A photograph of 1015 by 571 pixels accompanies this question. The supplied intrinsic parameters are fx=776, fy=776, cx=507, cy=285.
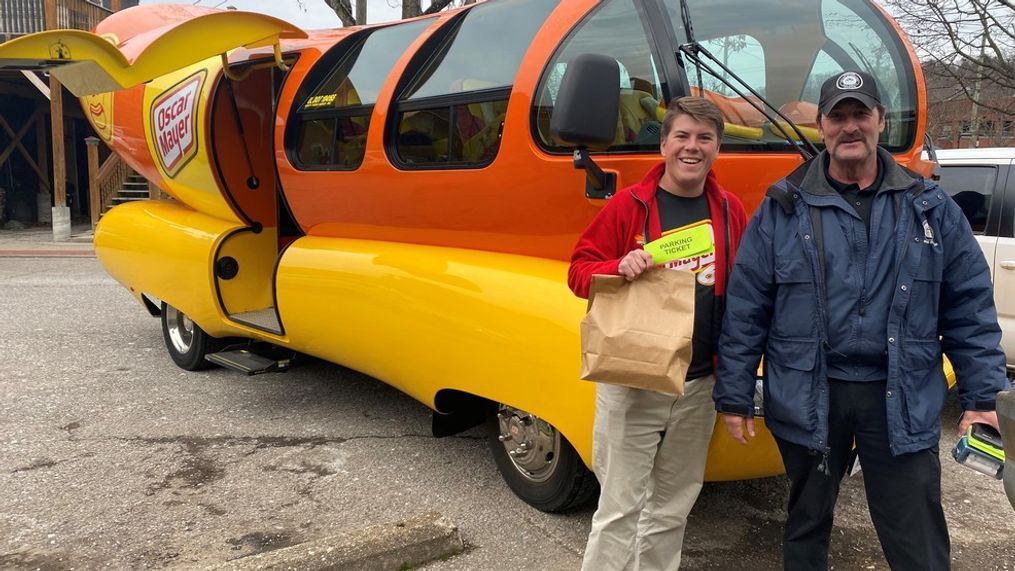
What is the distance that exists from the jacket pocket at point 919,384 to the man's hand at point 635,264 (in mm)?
702

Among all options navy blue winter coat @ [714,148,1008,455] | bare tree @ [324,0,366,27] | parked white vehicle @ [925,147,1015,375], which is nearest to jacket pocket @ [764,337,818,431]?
navy blue winter coat @ [714,148,1008,455]

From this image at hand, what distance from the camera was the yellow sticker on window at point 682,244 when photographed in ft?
7.34

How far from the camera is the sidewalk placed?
1327cm

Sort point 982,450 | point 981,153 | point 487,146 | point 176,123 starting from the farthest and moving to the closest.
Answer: point 176,123 → point 981,153 → point 487,146 → point 982,450

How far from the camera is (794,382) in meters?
2.14

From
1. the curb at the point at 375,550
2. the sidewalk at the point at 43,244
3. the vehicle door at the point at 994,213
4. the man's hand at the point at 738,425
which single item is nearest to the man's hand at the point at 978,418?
the man's hand at the point at 738,425

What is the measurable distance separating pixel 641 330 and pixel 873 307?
2.02 ft

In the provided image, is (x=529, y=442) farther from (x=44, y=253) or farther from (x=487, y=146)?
(x=44, y=253)

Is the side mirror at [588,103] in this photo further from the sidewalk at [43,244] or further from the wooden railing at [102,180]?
the wooden railing at [102,180]

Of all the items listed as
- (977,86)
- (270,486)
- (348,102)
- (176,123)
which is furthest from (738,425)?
(977,86)

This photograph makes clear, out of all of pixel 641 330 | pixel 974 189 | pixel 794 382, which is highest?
pixel 974 189

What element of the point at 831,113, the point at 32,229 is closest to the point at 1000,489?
the point at 831,113

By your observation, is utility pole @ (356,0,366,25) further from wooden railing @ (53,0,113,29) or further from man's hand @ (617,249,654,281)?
man's hand @ (617,249,654,281)

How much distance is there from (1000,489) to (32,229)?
19.2 metres
